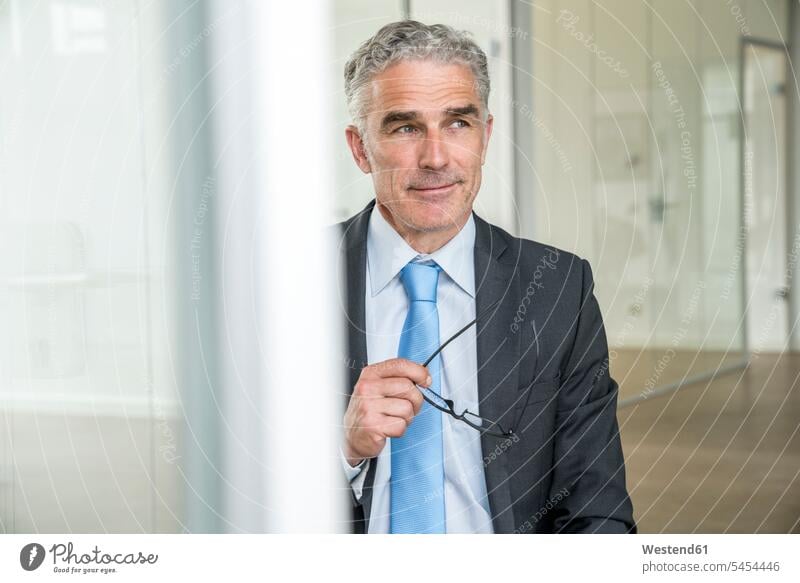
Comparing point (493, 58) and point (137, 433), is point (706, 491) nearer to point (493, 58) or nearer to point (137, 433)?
point (493, 58)

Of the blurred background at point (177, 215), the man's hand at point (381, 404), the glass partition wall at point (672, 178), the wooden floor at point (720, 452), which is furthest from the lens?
the glass partition wall at point (672, 178)

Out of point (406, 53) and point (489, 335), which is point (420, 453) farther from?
point (406, 53)

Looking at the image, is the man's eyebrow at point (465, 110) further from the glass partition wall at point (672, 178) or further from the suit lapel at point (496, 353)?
the glass partition wall at point (672, 178)

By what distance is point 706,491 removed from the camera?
1.73 m

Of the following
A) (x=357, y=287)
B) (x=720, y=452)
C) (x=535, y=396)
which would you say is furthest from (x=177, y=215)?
(x=720, y=452)

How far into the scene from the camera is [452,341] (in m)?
0.73

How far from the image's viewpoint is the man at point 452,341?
0.70 meters

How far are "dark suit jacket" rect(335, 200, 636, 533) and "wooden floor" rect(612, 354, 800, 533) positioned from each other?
1.83 ft

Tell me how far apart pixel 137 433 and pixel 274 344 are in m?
0.23

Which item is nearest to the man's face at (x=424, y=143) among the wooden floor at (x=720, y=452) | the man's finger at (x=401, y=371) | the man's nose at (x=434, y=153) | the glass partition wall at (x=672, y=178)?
the man's nose at (x=434, y=153)

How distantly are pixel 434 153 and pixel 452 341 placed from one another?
0.50ft

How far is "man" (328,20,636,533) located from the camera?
70 cm

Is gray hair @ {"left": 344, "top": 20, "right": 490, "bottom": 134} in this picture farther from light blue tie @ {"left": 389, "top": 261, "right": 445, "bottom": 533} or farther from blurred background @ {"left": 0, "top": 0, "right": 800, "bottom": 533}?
light blue tie @ {"left": 389, "top": 261, "right": 445, "bottom": 533}

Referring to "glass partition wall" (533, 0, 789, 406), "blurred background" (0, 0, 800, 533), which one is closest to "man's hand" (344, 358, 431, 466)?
"blurred background" (0, 0, 800, 533)
